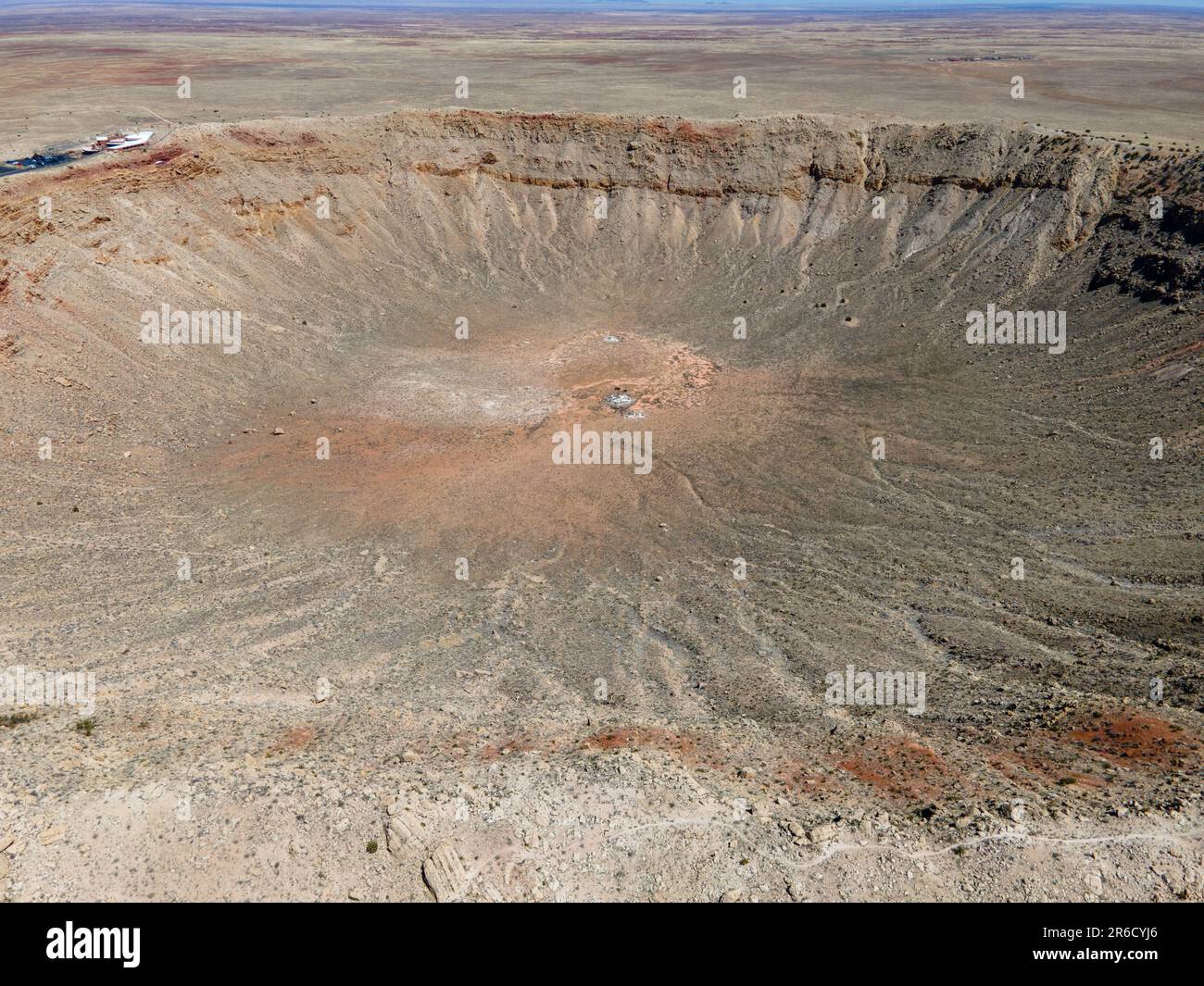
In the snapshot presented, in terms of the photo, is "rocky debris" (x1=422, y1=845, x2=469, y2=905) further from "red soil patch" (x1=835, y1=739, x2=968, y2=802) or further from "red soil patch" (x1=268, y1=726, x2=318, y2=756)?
"red soil patch" (x1=835, y1=739, x2=968, y2=802)

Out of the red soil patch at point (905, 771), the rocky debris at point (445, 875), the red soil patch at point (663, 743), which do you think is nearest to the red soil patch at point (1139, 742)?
the red soil patch at point (905, 771)

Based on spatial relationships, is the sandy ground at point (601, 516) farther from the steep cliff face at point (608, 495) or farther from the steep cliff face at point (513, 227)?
the steep cliff face at point (513, 227)

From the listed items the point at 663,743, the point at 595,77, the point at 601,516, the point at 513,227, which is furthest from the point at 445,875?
the point at 595,77

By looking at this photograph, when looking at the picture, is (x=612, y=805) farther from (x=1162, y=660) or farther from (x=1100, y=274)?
(x=1100, y=274)

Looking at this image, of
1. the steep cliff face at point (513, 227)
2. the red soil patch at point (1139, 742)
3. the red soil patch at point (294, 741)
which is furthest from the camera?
the steep cliff face at point (513, 227)

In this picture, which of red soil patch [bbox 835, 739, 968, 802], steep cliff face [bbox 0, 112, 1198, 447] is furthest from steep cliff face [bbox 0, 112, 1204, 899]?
steep cliff face [bbox 0, 112, 1198, 447]

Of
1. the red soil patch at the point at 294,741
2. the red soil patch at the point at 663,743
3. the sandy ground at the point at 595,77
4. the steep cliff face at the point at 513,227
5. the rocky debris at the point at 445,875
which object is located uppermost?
the sandy ground at the point at 595,77

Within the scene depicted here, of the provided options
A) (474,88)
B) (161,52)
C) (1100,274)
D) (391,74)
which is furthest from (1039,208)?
(161,52)

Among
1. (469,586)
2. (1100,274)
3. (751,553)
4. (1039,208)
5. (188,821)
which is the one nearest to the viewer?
(188,821)
